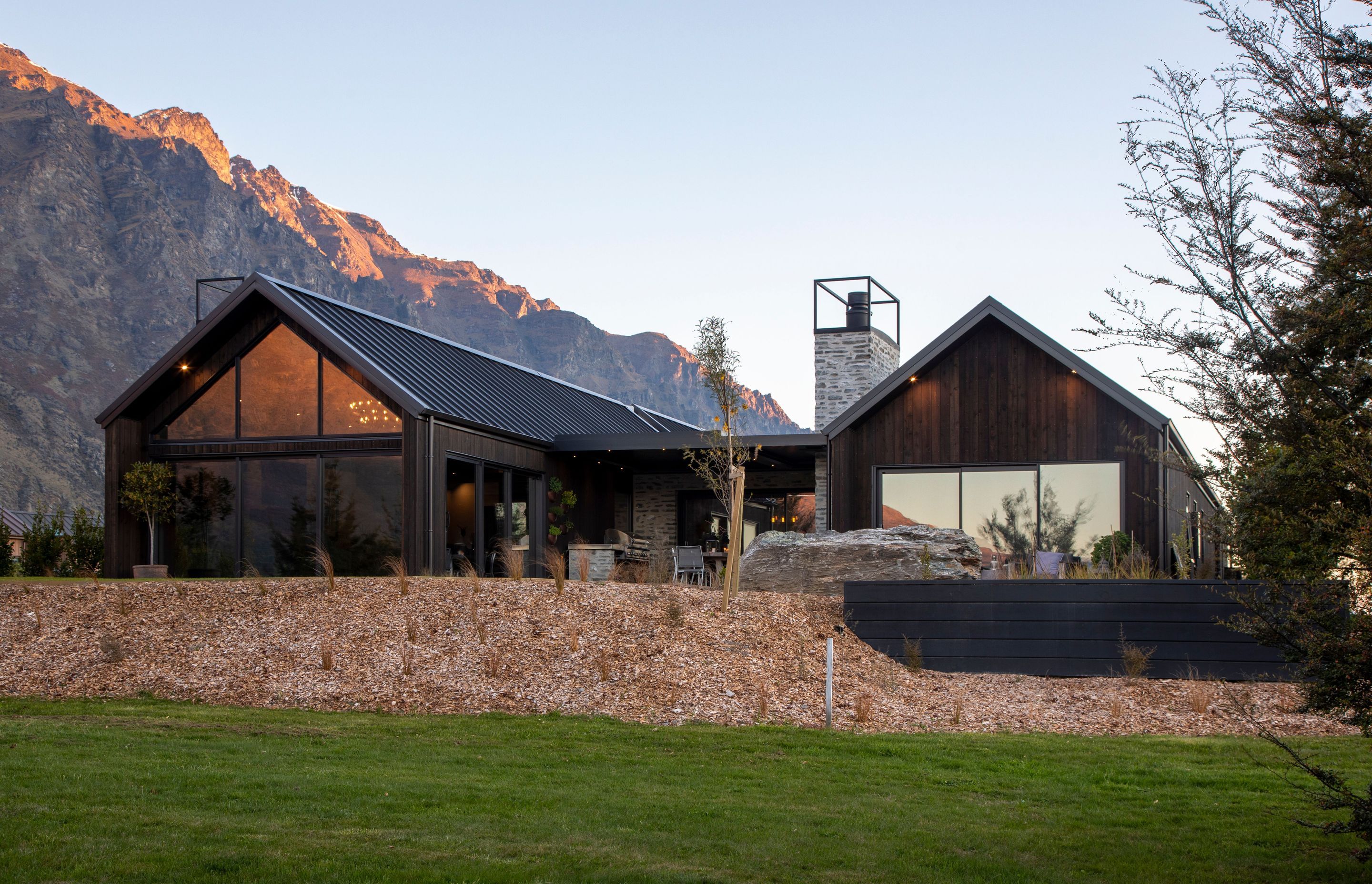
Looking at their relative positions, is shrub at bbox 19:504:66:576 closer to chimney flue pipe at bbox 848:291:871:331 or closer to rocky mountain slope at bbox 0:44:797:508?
chimney flue pipe at bbox 848:291:871:331

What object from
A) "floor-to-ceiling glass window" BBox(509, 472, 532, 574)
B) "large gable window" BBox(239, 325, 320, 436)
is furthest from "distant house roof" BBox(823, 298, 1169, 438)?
"large gable window" BBox(239, 325, 320, 436)

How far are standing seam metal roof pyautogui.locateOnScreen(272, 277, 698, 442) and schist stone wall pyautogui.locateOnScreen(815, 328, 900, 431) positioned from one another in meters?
4.27

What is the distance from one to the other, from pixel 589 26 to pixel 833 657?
1369 centimetres

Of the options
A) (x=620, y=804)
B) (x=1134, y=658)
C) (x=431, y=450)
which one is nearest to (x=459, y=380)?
(x=431, y=450)

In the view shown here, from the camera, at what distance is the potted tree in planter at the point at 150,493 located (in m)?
15.9

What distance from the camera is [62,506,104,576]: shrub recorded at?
17000mm

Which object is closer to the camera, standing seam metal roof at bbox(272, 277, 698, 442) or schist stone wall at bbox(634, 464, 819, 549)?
standing seam metal roof at bbox(272, 277, 698, 442)

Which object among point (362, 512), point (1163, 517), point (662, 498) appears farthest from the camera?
point (662, 498)

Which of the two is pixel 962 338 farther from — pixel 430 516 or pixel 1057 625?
pixel 430 516

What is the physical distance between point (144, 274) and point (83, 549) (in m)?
81.1

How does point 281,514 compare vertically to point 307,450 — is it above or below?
below

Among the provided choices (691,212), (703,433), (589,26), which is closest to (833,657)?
(703,433)

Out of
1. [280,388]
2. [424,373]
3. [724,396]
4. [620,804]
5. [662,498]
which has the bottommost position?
[620,804]

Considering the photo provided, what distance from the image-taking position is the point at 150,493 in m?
15.9
